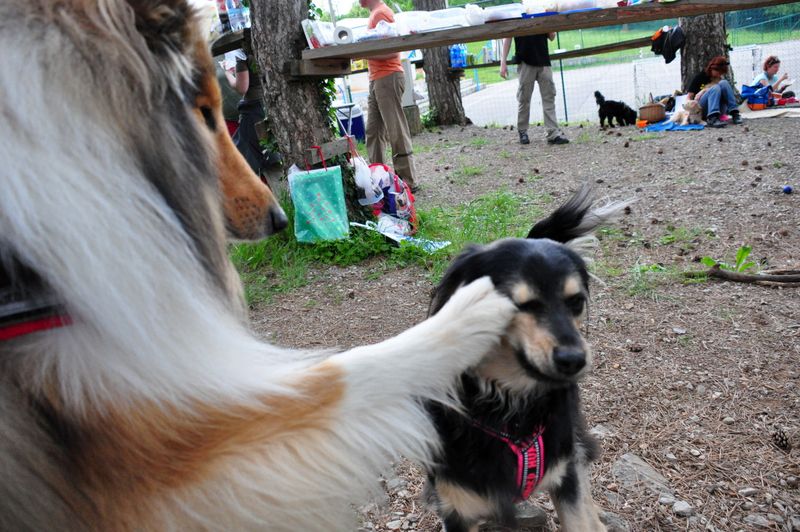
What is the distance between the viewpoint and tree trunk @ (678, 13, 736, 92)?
10.8 meters

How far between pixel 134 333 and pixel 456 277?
1337mm

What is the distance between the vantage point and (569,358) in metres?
2.05

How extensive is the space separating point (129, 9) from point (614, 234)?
14.8 feet

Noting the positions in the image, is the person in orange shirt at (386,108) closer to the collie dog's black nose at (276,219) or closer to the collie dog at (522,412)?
the collie dog at (522,412)

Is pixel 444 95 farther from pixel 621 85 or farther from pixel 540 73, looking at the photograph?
pixel 621 85

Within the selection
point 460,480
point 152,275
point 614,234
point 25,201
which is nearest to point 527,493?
point 460,480

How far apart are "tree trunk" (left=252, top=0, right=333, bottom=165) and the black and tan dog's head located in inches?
118

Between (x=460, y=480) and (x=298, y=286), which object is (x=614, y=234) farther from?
(x=460, y=480)

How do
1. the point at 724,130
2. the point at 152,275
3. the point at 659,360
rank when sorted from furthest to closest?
the point at 724,130 < the point at 659,360 < the point at 152,275

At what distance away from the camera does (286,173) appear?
17.5 ft

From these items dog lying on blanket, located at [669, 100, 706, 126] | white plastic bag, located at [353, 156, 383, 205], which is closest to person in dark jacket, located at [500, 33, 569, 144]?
dog lying on blanket, located at [669, 100, 706, 126]

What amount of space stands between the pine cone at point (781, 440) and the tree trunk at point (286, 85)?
381 cm

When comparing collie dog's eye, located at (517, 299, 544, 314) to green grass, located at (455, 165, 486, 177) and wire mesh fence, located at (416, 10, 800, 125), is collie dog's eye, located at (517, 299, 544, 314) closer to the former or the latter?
green grass, located at (455, 165, 486, 177)

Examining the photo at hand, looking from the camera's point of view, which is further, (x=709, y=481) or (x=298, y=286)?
(x=298, y=286)
